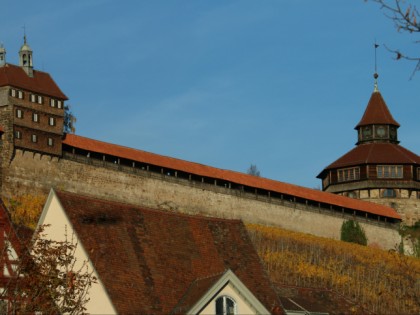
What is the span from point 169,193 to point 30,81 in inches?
362

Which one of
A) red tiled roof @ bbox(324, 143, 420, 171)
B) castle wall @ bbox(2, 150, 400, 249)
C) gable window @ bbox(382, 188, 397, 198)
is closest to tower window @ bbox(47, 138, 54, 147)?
castle wall @ bbox(2, 150, 400, 249)

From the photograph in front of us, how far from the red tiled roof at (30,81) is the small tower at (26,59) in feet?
0.78

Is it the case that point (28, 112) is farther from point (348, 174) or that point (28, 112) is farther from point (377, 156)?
point (377, 156)

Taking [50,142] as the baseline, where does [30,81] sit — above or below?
above

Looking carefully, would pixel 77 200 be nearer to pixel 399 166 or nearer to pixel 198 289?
pixel 198 289

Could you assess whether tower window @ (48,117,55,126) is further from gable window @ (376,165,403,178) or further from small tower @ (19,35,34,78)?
gable window @ (376,165,403,178)

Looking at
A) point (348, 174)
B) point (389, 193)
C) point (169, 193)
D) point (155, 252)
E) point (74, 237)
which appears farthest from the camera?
point (348, 174)

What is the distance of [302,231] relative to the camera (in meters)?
67.6

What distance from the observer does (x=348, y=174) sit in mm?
78312

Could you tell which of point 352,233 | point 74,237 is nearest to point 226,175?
point 352,233

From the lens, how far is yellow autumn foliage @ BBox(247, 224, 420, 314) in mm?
44219

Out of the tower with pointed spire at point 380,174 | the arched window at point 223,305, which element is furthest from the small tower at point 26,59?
the arched window at point 223,305

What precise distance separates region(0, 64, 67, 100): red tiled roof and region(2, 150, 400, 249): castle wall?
351cm

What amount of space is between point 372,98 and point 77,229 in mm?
63805
